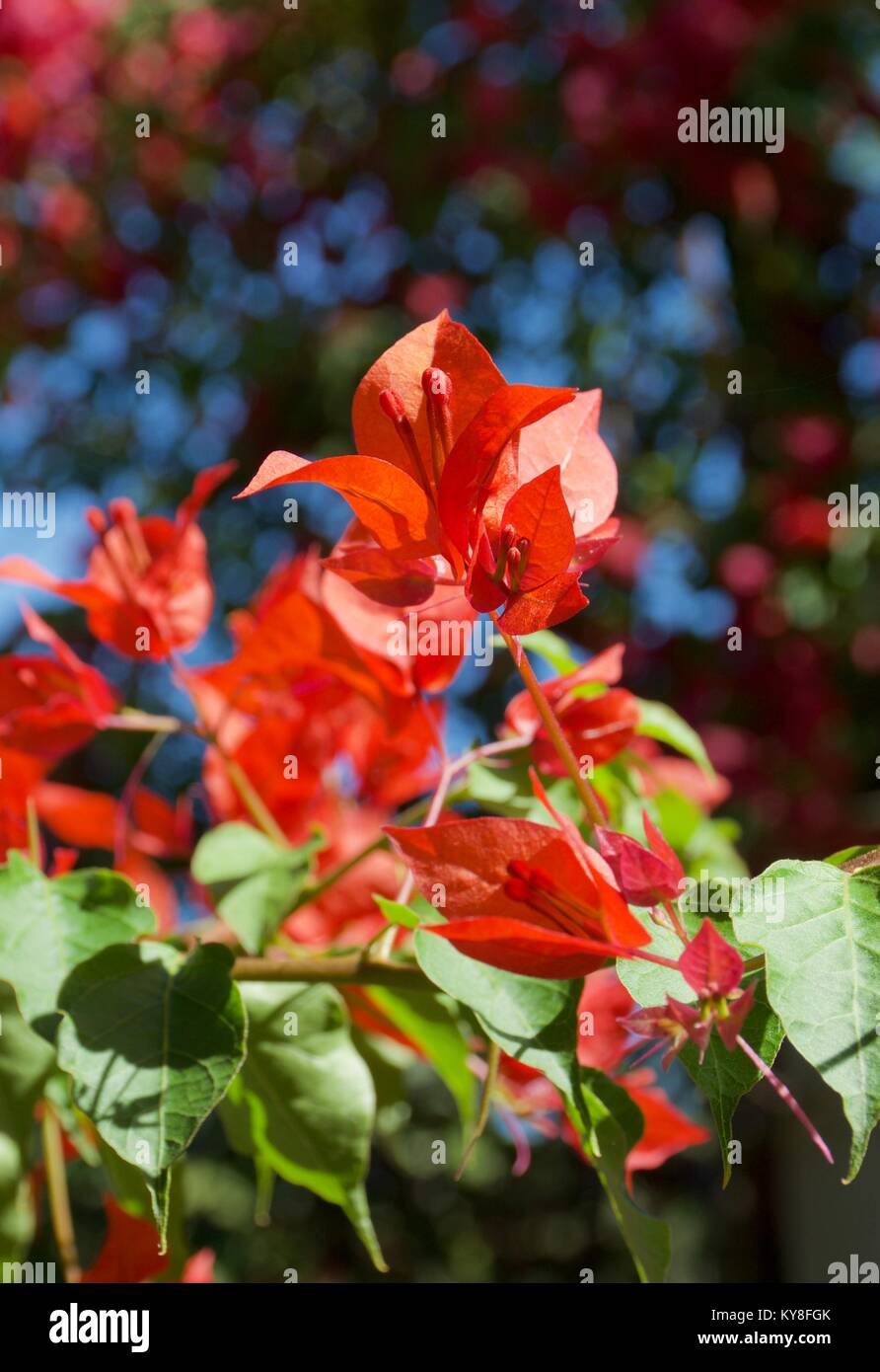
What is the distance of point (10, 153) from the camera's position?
2.14m

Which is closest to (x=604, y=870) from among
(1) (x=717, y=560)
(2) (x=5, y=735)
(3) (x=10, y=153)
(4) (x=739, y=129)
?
(2) (x=5, y=735)

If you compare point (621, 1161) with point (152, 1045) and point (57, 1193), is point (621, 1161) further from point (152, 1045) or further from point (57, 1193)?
point (57, 1193)

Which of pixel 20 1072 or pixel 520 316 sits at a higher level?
pixel 520 316

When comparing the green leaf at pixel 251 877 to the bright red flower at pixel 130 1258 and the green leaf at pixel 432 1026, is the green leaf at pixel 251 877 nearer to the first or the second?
the green leaf at pixel 432 1026

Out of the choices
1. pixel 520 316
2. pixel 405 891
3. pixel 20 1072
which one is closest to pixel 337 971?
pixel 405 891

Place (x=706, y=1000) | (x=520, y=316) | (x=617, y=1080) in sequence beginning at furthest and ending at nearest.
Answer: (x=520, y=316) < (x=617, y=1080) < (x=706, y=1000)

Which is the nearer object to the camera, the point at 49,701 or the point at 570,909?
the point at 570,909

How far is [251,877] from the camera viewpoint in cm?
48

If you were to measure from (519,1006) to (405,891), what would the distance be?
0.09 meters

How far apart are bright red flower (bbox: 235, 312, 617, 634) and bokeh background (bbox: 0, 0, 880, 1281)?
1428 mm

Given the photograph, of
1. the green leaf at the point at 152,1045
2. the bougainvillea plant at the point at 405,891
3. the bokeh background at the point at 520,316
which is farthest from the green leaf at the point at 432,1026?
the bokeh background at the point at 520,316

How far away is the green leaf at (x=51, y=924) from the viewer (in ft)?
1.31

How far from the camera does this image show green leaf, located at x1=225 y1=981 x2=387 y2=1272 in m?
0.47

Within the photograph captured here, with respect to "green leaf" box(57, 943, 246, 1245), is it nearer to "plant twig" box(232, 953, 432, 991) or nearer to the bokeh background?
"plant twig" box(232, 953, 432, 991)
